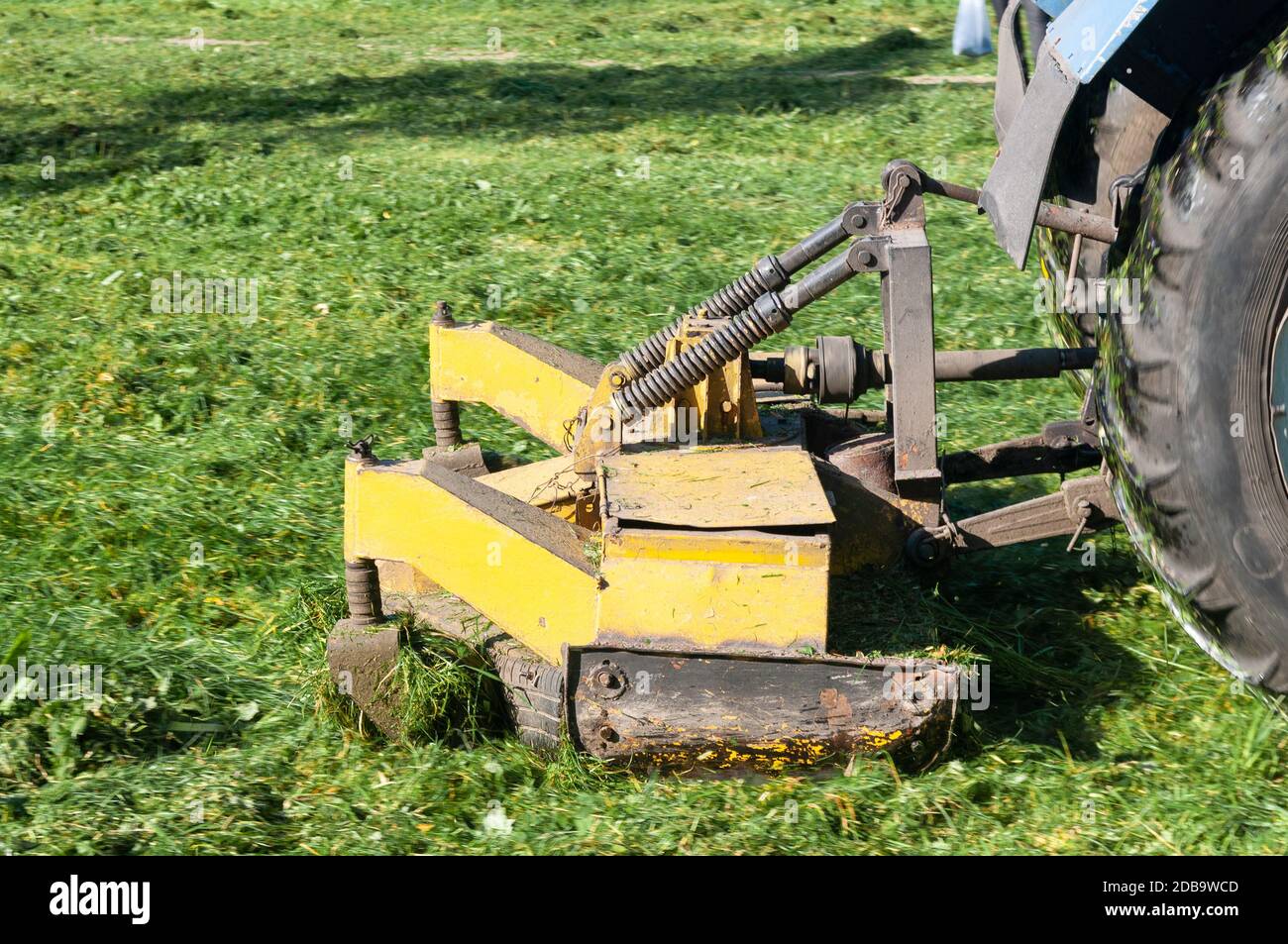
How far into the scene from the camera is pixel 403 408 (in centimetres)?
612

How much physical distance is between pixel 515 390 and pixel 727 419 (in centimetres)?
88

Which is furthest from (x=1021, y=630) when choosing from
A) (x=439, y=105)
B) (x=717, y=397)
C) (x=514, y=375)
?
(x=439, y=105)

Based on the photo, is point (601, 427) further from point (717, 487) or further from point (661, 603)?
point (661, 603)

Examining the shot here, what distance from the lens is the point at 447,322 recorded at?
485 centimetres

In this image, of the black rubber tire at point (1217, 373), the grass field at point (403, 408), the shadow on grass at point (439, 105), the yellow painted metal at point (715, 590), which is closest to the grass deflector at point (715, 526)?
the yellow painted metal at point (715, 590)

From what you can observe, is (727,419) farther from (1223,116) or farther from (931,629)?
(1223,116)

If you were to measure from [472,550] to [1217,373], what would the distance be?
1.77 meters

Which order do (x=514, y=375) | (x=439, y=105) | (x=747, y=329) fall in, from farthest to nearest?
(x=439, y=105), (x=514, y=375), (x=747, y=329)

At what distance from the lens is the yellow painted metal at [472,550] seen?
144 inches

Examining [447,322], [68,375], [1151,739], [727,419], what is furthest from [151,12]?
[1151,739]

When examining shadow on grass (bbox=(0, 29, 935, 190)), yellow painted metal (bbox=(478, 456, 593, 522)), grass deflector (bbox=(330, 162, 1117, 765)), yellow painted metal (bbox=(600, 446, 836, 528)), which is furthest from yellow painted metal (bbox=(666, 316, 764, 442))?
shadow on grass (bbox=(0, 29, 935, 190))

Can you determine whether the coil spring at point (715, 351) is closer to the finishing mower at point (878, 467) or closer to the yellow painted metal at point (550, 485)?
the finishing mower at point (878, 467)

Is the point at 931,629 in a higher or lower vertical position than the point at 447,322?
lower

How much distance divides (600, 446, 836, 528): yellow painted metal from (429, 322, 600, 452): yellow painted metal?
60 cm
